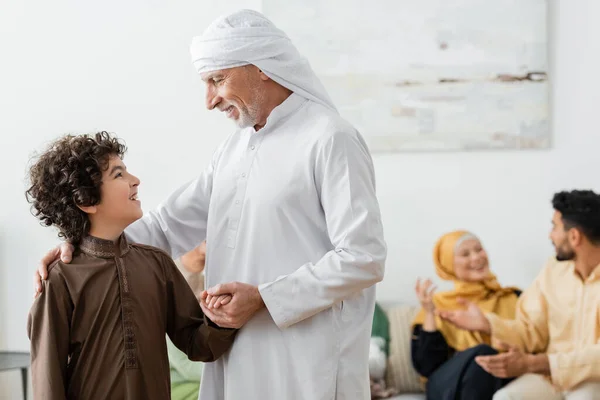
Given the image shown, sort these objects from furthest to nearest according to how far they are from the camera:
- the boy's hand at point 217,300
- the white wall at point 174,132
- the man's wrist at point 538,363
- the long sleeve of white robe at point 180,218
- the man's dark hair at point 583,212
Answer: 1. the white wall at point 174,132
2. the man's dark hair at point 583,212
3. the man's wrist at point 538,363
4. the long sleeve of white robe at point 180,218
5. the boy's hand at point 217,300

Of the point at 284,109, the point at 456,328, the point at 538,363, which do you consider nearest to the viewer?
the point at 284,109

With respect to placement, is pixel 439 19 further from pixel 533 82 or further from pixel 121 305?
pixel 121 305

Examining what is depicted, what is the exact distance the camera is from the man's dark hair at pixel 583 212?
3555 mm

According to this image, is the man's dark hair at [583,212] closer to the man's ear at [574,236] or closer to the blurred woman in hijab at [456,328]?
the man's ear at [574,236]

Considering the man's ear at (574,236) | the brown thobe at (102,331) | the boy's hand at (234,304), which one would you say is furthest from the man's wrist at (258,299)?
the man's ear at (574,236)

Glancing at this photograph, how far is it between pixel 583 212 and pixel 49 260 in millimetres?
2350

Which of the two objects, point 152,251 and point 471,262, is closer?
point 152,251

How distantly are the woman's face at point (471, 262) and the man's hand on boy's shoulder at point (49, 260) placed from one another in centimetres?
218

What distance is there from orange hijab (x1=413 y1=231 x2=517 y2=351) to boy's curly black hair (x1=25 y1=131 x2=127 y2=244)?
2.06 meters

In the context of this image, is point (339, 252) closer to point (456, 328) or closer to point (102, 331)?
point (102, 331)

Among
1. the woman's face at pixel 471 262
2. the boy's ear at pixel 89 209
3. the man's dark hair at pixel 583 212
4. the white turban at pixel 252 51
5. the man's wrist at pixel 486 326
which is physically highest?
the white turban at pixel 252 51

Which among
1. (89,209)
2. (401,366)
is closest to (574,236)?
(401,366)

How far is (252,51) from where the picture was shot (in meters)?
2.09

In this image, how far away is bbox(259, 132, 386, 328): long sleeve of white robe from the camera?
6.39ft
